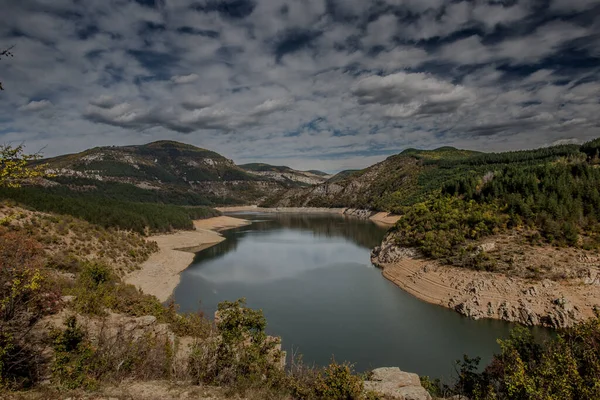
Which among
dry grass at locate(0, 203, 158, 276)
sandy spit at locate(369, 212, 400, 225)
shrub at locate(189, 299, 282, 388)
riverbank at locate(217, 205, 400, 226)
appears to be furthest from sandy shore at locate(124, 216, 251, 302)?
riverbank at locate(217, 205, 400, 226)

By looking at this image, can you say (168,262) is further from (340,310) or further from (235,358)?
(235,358)

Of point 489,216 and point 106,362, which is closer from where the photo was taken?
point 106,362

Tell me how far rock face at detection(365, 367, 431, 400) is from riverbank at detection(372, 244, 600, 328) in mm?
15391

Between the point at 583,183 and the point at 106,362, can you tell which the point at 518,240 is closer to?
the point at 583,183

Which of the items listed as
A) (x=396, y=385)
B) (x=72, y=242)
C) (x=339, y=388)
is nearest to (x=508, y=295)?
(x=396, y=385)

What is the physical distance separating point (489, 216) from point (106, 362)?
145 ft

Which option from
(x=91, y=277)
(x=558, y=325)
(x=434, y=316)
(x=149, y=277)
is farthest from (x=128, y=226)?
(x=558, y=325)

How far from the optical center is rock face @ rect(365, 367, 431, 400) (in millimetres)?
13547

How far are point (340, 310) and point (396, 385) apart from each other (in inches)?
713

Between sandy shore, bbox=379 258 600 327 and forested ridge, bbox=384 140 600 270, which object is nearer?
sandy shore, bbox=379 258 600 327

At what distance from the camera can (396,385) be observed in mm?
15344

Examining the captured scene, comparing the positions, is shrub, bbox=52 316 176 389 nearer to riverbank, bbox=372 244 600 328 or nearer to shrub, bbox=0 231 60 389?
shrub, bbox=0 231 60 389

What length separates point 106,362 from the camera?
11.6m

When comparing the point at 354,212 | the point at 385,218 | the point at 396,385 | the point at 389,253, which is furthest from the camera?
the point at 354,212
